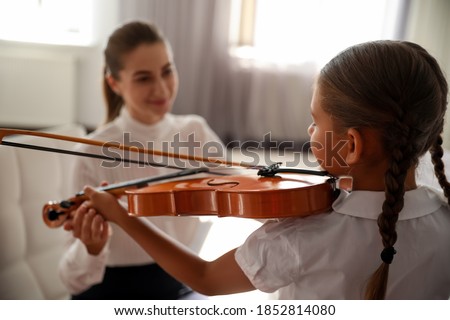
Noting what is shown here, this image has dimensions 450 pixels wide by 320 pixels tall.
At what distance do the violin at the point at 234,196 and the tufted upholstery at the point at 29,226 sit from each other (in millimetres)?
232

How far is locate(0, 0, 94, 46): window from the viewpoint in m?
3.17

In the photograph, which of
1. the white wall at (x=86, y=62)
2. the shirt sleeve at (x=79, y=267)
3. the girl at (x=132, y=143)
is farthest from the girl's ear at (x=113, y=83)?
the white wall at (x=86, y=62)

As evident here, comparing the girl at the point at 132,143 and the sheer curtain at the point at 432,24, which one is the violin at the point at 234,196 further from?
the sheer curtain at the point at 432,24

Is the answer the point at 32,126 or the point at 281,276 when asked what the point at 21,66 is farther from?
the point at 281,276

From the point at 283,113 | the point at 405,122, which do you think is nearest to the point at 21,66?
the point at 283,113

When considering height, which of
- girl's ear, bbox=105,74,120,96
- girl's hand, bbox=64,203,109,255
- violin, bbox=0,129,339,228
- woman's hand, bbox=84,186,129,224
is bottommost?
girl's hand, bbox=64,203,109,255

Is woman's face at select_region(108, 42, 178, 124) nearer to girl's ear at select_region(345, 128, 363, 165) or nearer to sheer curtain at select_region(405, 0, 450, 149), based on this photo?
girl's ear at select_region(345, 128, 363, 165)

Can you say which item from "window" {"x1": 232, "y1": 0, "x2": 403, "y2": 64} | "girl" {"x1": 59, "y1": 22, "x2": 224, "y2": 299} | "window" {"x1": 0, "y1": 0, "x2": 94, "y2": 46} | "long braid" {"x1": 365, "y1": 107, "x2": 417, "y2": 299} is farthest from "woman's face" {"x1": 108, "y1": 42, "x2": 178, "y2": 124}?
"window" {"x1": 0, "y1": 0, "x2": 94, "y2": 46}

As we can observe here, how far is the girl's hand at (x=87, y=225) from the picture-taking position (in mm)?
951

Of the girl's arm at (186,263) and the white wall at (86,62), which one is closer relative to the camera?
the girl's arm at (186,263)

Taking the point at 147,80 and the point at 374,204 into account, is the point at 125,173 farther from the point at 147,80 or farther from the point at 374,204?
the point at 374,204

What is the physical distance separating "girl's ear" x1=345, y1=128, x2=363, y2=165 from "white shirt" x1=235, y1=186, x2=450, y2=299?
0.05m

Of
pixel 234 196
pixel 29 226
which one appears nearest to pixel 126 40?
pixel 29 226

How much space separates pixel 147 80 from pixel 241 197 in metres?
0.70
